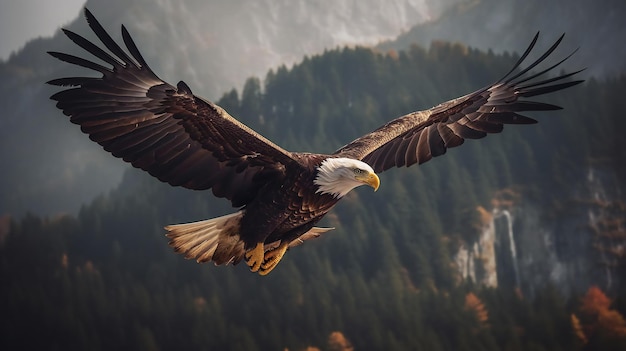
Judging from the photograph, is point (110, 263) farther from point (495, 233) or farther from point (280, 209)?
point (280, 209)

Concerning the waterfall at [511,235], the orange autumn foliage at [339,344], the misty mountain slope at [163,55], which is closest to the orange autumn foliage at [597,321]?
the waterfall at [511,235]

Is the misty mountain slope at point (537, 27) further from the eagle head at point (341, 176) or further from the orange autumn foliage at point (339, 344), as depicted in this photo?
the eagle head at point (341, 176)

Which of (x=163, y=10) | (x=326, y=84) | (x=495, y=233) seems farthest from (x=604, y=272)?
(x=163, y=10)

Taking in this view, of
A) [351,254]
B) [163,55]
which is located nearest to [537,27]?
[351,254]

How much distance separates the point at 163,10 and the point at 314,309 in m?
23.0

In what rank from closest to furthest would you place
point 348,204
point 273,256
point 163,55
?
1. point 273,256
2. point 348,204
3. point 163,55

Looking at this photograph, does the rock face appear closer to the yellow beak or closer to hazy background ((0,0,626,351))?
hazy background ((0,0,626,351))

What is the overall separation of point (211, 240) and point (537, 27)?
43.0 m

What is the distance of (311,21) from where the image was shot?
48.4 meters

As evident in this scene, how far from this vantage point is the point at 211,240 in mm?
6012

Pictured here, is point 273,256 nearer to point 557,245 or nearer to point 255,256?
point 255,256

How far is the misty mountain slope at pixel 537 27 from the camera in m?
40.0

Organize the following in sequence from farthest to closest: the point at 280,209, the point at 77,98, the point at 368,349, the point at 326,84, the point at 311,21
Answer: the point at 311,21, the point at 326,84, the point at 368,349, the point at 280,209, the point at 77,98

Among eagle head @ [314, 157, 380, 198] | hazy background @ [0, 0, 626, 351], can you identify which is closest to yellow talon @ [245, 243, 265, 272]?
eagle head @ [314, 157, 380, 198]
